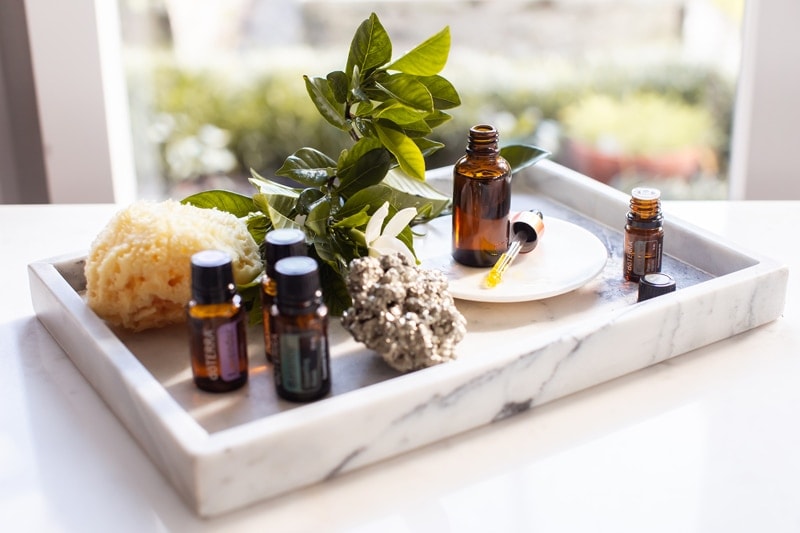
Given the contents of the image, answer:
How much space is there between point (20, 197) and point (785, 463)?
1.57m

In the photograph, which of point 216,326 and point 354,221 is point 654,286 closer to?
point 354,221

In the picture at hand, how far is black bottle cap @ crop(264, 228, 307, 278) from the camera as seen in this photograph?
0.93 meters

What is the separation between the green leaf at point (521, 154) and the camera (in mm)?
1374

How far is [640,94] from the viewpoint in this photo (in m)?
3.15

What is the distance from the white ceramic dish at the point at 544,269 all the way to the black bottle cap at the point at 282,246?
0.23m

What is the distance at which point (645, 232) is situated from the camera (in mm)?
1134

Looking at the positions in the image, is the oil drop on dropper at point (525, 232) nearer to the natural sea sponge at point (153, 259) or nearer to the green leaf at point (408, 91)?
the green leaf at point (408, 91)

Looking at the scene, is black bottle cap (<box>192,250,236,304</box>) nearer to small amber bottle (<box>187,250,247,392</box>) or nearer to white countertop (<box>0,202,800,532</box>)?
small amber bottle (<box>187,250,247,392</box>)

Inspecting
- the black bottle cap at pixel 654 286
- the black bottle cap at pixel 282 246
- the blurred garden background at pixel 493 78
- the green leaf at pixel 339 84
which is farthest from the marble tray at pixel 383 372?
the blurred garden background at pixel 493 78

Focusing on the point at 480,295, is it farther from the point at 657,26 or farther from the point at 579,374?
the point at 657,26

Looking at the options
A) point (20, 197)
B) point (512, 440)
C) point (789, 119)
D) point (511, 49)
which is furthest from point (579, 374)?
point (511, 49)

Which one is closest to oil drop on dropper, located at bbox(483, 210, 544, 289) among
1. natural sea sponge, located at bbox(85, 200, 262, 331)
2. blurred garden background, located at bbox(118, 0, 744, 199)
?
natural sea sponge, located at bbox(85, 200, 262, 331)

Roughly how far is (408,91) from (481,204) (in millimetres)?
161

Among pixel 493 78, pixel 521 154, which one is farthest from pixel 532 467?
pixel 493 78
